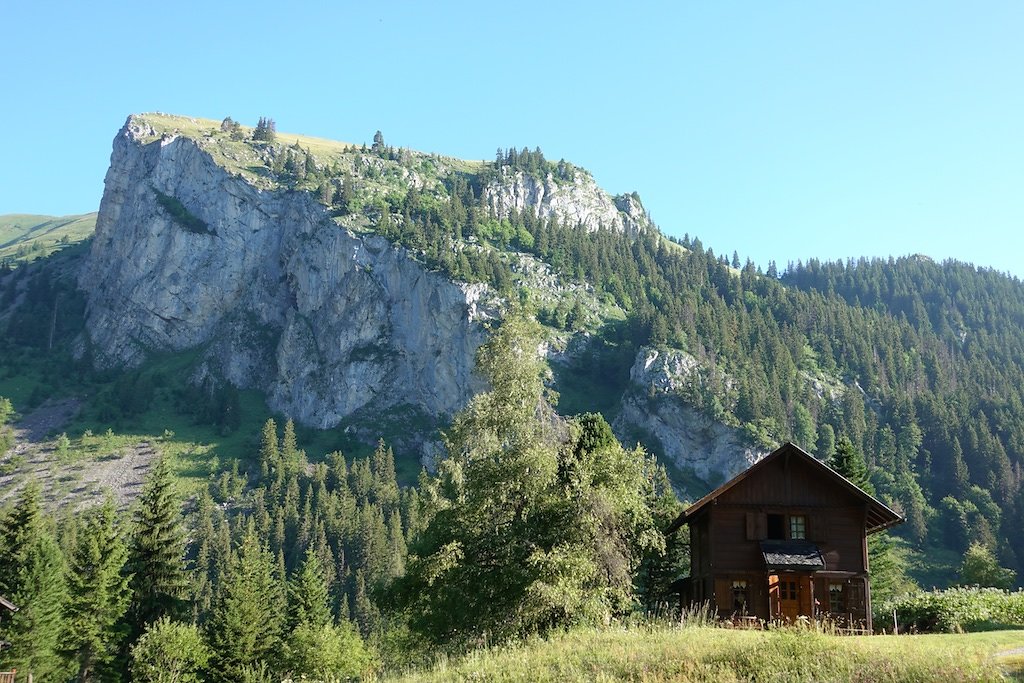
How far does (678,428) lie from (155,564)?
423ft

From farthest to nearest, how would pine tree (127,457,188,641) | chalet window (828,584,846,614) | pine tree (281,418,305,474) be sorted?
pine tree (281,418,305,474) < pine tree (127,457,188,641) < chalet window (828,584,846,614)

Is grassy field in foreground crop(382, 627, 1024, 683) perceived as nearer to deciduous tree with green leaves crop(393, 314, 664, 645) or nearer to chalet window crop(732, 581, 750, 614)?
deciduous tree with green leaves crop(393, 314, 664, 645)

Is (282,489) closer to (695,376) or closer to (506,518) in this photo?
(695,376)

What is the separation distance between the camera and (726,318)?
195 m

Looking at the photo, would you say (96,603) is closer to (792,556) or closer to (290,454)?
(792,556)

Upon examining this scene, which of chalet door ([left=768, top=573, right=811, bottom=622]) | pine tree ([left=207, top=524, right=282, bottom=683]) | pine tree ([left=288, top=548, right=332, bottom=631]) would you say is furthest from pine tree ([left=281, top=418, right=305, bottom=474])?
chalet door ([left=768, top=573, right=811, bottom=622])

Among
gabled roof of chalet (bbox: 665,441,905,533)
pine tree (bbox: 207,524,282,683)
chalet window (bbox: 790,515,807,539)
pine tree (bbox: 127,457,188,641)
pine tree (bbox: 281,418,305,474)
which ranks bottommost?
pine tree (bbox: 207,524,282,683)

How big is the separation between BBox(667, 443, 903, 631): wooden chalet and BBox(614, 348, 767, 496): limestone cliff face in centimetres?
11677

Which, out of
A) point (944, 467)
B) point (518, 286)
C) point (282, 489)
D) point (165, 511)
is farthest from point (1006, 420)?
point (165, 511)

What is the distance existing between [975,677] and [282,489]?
491 feet

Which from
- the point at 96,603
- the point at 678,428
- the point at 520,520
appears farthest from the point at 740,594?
the point at 678,428

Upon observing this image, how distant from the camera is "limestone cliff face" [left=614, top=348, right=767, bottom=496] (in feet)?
530

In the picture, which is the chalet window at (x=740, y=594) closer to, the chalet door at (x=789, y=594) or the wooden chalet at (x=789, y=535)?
the wooden chalet at (x=789, y=535)

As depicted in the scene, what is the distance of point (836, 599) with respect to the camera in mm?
43219
